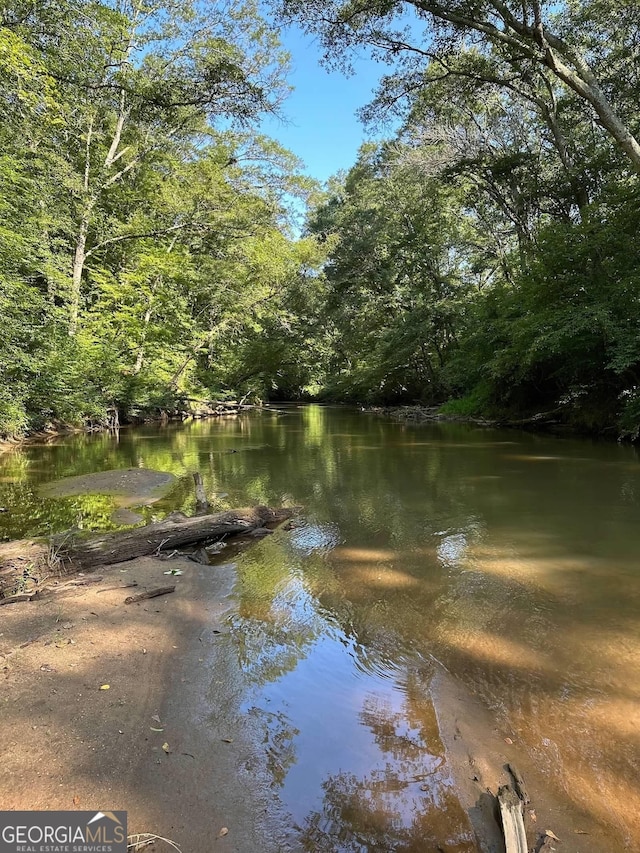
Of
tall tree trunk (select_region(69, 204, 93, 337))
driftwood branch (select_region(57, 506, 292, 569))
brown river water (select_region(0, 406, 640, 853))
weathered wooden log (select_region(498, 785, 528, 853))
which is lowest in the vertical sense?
brown river water (select_region(0, 406, 640, 853))

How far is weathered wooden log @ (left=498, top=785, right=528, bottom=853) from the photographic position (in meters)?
1.80

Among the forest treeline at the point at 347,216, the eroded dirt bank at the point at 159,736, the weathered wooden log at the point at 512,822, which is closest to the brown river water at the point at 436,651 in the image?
the eroded dirt bank at the point at 159,736

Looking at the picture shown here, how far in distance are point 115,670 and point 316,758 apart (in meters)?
1.40

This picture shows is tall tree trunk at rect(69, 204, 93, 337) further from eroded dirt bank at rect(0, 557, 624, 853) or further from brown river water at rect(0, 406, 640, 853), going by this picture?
eroded dirt bank at rect(0, 557, 624, 853)

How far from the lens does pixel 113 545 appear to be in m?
5.12

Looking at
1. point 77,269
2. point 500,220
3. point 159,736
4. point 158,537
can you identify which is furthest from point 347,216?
point 159,736

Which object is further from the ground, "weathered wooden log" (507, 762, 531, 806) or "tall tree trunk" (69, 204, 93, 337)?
"tall tree trunk" (69, 204, 93, 337)

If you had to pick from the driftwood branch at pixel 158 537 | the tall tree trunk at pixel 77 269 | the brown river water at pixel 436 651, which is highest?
the tall tree trunk at pixel 77 269

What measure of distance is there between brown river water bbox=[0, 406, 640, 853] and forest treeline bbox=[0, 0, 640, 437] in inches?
272

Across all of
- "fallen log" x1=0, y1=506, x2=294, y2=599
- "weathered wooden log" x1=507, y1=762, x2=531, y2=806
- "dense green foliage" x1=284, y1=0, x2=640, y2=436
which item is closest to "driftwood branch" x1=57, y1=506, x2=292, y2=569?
"fallen log" x1=0, y1=506, x2=294, y2=599

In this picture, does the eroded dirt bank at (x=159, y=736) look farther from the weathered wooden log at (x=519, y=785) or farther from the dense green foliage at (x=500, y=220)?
the dense green foliage at (x=500, y=220)

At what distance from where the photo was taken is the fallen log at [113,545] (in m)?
4.51

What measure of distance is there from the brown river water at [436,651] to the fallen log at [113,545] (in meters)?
0.51

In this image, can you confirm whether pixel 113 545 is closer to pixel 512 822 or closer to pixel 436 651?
pixel 436 651
